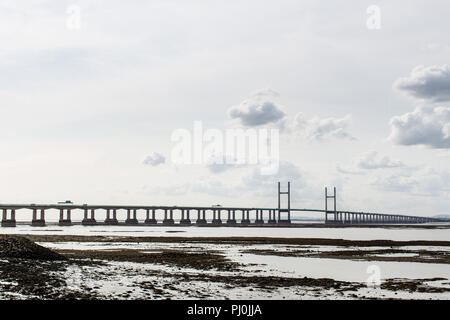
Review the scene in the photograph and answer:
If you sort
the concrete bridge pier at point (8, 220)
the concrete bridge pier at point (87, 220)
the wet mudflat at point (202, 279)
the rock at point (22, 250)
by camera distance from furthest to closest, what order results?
1. the concrete bridge pier at point (87, 220)
2. the concrete bridge pier at point (8, 220)
3. the rock at point (22, 250)
4. the wet mudflat at point (202, 279)

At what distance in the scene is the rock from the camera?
3366 cm

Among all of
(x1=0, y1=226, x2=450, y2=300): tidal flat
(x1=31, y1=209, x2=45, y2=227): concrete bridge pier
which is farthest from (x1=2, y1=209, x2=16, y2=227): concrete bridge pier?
(x1=0, y1=226, x2=450, y2=300): tidal flat

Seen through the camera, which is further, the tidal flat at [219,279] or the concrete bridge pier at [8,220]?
the concrete bridge pier at [8,220]

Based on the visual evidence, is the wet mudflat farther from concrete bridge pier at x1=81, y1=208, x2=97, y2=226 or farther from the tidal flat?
concrete bridge pier at x1=81, y1=208, x2=97, y2=226

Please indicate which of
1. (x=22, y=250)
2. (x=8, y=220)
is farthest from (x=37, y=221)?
(x=22, y=250)

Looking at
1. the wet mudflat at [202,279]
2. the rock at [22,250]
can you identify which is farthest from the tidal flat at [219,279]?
the rock at [22,250]

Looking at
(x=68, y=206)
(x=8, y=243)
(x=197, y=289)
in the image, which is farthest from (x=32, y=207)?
(x=197, y=289)

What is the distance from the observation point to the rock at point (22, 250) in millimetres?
33656

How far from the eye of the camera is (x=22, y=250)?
113ft

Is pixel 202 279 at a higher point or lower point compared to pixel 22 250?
lower

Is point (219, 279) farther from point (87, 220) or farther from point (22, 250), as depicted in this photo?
point (87, 220)

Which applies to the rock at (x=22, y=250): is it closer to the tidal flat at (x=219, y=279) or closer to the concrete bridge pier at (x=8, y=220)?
the tidal flat at (x=219, y=279)
